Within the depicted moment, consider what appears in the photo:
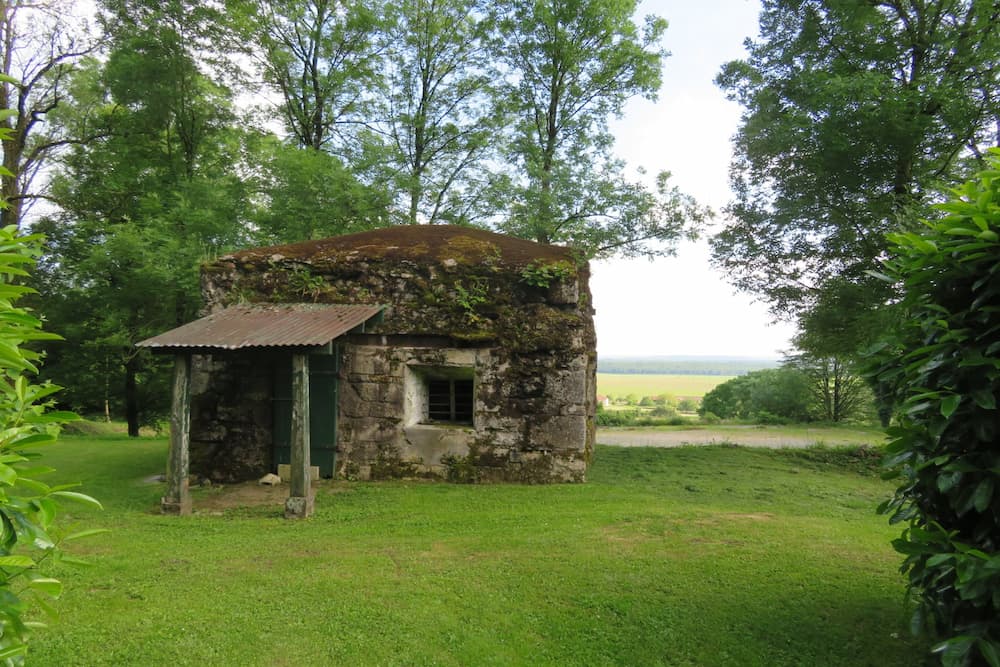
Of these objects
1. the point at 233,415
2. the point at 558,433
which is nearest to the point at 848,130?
the point at 558,433

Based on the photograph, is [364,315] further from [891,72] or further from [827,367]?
[827,367]

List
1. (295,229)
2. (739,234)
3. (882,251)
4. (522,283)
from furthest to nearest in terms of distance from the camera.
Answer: (295,229), (739,234), (882,251), (522,283)

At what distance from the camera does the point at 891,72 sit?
1040cm

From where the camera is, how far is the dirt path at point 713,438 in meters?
14.1

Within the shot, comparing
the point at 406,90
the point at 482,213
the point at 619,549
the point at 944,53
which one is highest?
the point at 406,90

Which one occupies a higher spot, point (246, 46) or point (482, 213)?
point (246, 46)

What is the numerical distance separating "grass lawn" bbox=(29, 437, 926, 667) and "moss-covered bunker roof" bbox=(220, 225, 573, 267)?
381 cm

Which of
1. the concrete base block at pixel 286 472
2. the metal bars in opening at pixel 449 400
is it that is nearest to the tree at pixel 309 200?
the metal bars in opening at pixel 449 400

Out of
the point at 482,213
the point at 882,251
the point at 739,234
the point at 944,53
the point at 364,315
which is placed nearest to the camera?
the point at 364,315

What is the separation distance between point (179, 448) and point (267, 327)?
6.18ft

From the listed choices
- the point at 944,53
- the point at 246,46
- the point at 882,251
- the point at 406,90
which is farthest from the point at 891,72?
the point at 246,46

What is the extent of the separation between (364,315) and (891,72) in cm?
1135

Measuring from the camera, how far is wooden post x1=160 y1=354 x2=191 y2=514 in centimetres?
662

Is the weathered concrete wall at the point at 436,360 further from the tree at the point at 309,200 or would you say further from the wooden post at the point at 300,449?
the tree at the point at 309,200
